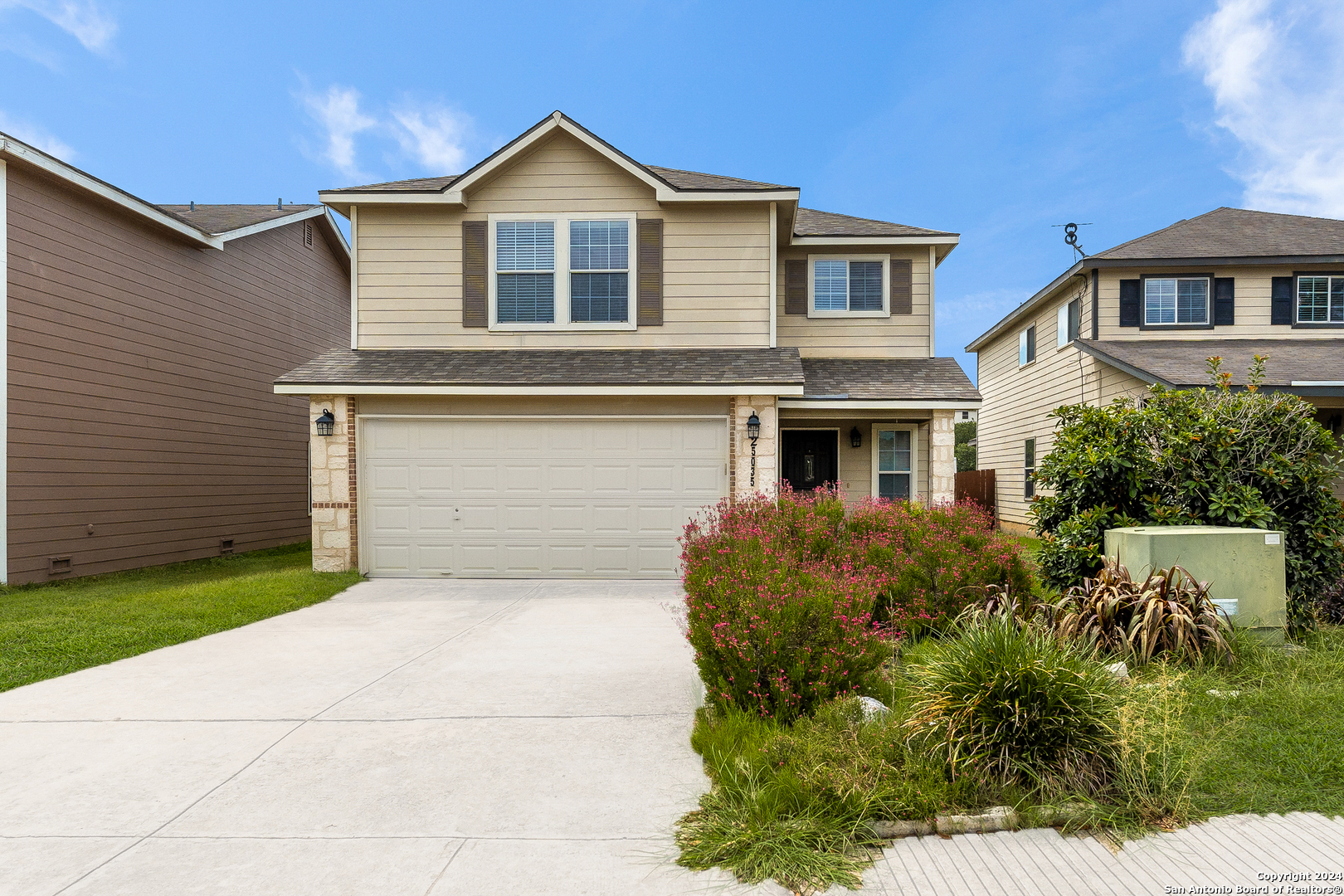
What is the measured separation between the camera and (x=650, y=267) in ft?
38.0

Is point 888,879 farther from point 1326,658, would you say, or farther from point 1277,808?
point 1326,658

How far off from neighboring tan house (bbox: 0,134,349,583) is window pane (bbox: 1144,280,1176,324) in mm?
18034

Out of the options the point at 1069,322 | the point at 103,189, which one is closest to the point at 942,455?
the point at 1069,322

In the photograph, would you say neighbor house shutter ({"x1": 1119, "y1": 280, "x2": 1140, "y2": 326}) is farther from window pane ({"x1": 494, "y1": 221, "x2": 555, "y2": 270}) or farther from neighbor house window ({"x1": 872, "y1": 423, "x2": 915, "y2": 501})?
window pane ({"x1": 494, "y1": 221, "x2": 555, "y2": 270})

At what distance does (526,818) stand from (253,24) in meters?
17.1

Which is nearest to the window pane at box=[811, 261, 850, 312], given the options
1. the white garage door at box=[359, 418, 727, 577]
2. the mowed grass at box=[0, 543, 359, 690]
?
the white garage door at box=[359, 418, 727, 577]

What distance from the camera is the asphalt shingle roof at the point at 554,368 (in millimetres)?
10602

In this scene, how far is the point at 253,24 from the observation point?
14852 mm

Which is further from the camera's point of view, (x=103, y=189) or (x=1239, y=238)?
(x=1239, y=238)

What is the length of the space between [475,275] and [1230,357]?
13.4 m

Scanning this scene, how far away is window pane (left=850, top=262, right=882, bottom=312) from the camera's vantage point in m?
12.9

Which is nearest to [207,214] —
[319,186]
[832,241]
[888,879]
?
[319,186]

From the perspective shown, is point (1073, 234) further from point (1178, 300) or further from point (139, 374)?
point (139, 374)

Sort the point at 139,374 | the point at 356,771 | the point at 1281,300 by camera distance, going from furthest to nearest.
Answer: the point at 1281,300 < the point at 139,374 < the point at 356,771
